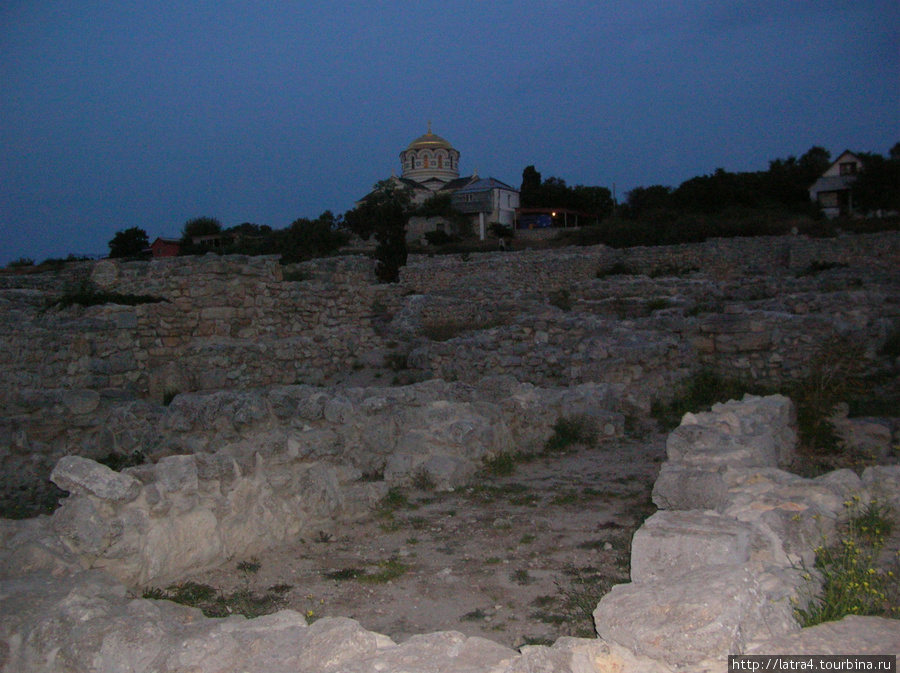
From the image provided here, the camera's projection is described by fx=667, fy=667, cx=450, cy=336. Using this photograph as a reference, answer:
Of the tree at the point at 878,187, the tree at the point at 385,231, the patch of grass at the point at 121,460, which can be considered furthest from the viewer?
the tree at the point at 878,187

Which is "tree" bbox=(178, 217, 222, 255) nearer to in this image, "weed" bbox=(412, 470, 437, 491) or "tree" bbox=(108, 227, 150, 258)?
"tree" bbox=(108, 227, 150, 258)

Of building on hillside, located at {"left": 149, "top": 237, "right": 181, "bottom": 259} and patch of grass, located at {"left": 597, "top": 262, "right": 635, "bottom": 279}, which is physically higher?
building on hillside, located at {"left": 149, "top": 237, "right": 181, "bottom": 259}

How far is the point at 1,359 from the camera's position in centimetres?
777

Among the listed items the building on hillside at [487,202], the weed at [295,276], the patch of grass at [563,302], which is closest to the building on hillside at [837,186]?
the building on hillside at [487,202]

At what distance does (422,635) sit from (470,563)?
172cm

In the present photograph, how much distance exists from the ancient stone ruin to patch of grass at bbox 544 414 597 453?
0.08 meters

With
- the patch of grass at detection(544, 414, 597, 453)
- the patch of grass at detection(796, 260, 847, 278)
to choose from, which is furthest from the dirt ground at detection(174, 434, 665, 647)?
the patch of grass at detection(796, 260, 847, 278)

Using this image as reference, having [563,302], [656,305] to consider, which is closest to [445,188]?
[563,302]

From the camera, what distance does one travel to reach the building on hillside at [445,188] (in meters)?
49.8

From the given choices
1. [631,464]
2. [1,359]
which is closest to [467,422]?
[631,464]

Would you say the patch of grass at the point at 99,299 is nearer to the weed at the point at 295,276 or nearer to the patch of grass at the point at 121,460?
the weed at the point at 295,276

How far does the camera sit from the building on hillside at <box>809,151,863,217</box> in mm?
42969

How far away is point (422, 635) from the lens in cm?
237

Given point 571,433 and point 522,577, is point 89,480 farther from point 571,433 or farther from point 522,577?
point 571,433
